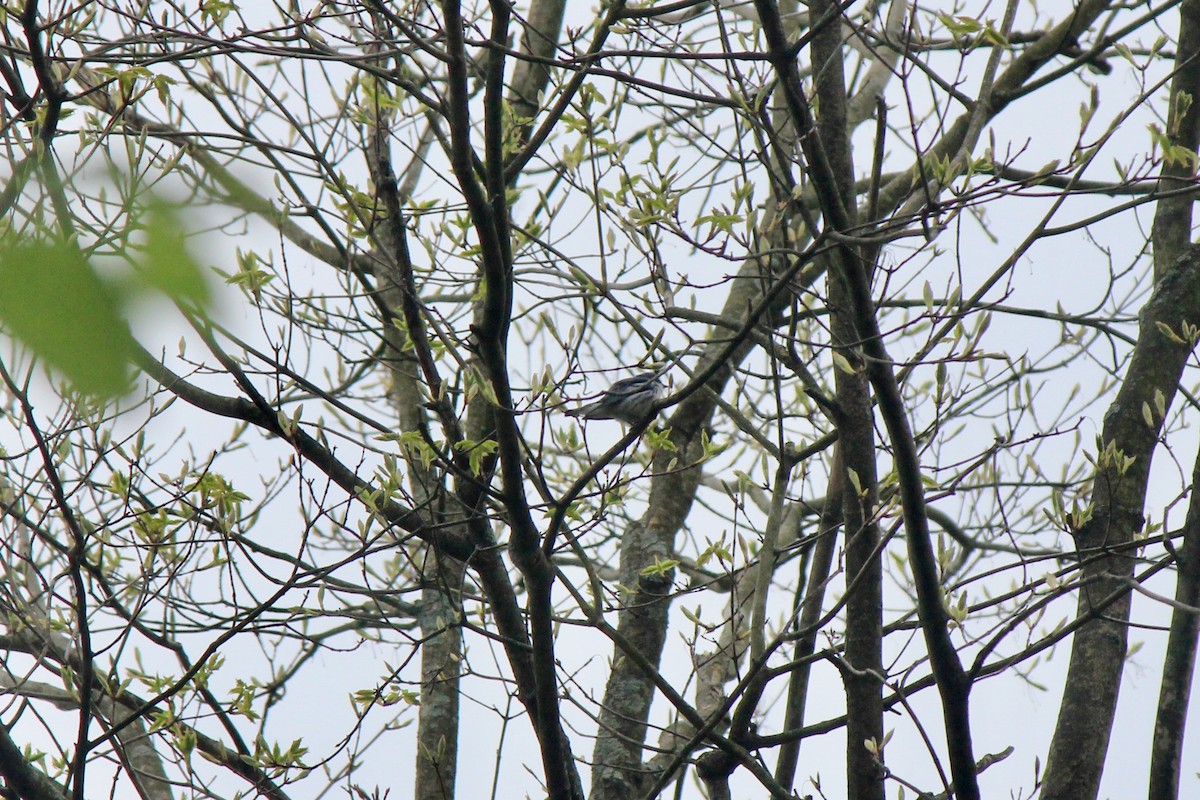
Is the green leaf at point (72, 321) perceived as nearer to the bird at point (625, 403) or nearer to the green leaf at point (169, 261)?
the green leaf at point (169, 261)

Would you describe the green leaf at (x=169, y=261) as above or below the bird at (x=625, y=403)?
below

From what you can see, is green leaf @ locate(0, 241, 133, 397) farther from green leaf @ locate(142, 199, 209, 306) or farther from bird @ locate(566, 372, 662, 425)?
bird @ locate(566, 372, 662, 425)

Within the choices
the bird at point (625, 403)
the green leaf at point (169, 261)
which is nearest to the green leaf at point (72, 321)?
the green leaf at point (169, 261)

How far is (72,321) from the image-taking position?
2.25 ft

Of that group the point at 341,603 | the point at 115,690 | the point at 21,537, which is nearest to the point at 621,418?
the point at 341,603

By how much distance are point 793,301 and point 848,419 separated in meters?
0.46

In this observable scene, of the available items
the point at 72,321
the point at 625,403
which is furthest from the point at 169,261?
the point at 625,403

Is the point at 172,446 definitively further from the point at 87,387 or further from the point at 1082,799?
the point at 87,387

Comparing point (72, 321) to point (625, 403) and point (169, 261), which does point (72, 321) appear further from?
point (625, 403)

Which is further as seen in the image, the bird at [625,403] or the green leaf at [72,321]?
the bird at [625,403]

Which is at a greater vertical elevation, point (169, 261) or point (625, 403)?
point (625, 403)

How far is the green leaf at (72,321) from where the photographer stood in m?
0.68

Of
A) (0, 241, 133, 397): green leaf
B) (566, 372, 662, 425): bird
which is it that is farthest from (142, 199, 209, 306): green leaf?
(566, 372, 662, 425): bird

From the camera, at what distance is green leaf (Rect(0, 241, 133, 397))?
675 mm
